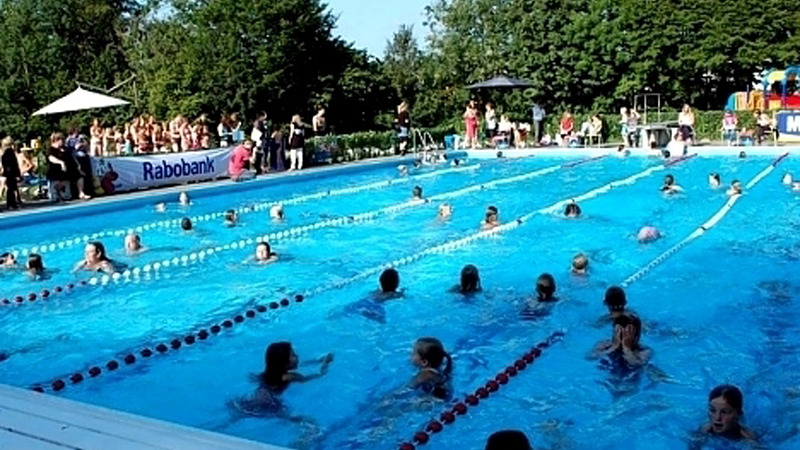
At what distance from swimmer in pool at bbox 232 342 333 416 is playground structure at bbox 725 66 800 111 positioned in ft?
87.4

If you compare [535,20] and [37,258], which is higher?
[535,20]

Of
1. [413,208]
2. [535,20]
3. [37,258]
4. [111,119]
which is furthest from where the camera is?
[111,119]

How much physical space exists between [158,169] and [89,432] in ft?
52.2

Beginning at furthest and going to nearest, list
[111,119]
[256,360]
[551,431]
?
[111,119]
[256,360]
[551,431]

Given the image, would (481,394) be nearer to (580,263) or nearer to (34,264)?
(580,263)

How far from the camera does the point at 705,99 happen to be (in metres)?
33.3

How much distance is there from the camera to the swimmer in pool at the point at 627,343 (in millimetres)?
7223

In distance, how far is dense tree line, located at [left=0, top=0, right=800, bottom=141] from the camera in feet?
96.9

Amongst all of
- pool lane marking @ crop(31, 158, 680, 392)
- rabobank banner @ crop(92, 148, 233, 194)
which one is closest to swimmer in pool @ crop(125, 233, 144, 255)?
pool lane marking @ crop(31, 158, 680, 392)

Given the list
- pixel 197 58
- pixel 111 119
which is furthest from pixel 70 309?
pixel 111 119

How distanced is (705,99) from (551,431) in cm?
2953

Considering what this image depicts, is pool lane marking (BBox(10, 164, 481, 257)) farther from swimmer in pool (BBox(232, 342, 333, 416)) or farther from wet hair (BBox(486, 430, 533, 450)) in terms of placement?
wet hair (BBox(486, 430, 533, 450))

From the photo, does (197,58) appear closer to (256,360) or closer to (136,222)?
(136,222)

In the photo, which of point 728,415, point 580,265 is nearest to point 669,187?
point 580,265
